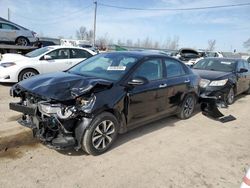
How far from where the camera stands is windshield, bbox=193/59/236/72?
8.39 m

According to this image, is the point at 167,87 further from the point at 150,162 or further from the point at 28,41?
the point at 28,41

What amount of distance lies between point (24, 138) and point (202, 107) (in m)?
4.92

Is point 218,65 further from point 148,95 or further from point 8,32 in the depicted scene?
point 8,32

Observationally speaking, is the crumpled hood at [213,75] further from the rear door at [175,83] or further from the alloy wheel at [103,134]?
the alloy wheel at [103,134]

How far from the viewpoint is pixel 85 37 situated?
6431 centimetres

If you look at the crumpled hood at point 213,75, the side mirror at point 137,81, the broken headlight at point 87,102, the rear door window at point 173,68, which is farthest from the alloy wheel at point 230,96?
the broken headlight at point 87,102

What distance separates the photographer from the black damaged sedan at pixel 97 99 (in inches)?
140

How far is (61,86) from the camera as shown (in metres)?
3.74

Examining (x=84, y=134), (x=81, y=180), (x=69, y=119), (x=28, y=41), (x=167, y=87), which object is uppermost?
(x=28, y=41)

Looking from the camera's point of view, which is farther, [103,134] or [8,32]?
[8,32]

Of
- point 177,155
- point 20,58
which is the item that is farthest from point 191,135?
point 20,58

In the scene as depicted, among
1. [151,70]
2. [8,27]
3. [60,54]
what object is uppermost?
[8,27]

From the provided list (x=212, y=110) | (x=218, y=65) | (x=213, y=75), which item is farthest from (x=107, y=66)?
(x=218, y=65)

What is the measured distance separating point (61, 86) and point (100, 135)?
99 cm
